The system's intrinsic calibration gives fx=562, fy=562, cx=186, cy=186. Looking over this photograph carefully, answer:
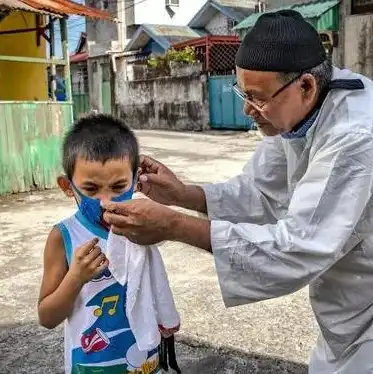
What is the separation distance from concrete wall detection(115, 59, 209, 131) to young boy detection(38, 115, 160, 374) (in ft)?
52.0

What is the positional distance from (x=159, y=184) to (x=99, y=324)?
0.59 metres

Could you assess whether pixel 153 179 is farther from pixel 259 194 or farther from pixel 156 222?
pixel 156 222

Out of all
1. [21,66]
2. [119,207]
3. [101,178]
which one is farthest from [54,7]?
[119,207]

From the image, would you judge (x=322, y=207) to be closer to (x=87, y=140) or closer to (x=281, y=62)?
(x=281, y=62)

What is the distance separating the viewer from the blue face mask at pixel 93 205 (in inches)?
65.1

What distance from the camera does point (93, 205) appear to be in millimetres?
1656

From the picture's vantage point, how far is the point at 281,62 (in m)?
1.53

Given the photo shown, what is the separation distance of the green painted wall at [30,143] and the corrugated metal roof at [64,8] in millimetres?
1231

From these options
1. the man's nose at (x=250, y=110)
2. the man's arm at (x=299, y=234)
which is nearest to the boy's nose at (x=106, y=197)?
the man's arm at (x=299, y=234)

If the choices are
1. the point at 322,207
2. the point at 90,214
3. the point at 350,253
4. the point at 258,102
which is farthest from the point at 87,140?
the point at 350,253

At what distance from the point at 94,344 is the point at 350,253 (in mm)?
819

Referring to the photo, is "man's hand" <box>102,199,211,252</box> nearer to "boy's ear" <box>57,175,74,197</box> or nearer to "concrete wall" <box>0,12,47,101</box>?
"boy's ear" <box>57,175,74,197</box>

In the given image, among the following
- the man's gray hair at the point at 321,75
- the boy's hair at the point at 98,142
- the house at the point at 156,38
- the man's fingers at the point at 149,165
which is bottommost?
the man's fingers at the point at 149,165

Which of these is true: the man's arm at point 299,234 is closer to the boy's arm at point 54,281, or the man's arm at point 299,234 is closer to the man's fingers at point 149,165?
the boy's arm at point 54,281
